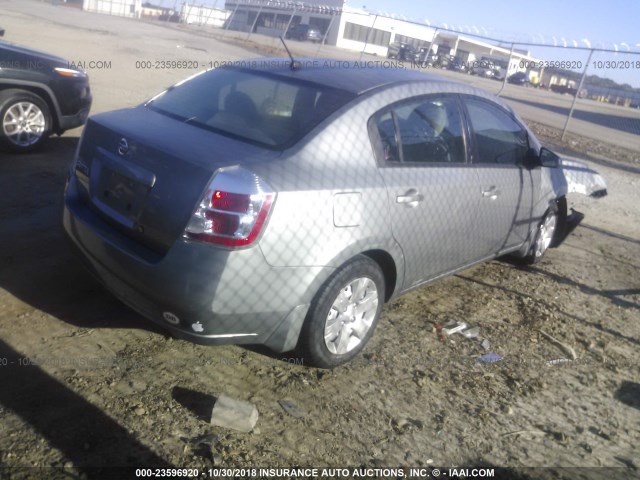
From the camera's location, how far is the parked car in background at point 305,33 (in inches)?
1459

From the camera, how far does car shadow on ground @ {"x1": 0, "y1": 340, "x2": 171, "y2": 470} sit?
2.71 metres

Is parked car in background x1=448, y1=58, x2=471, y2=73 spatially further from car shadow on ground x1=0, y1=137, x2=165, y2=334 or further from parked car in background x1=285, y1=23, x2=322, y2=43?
car shadow on ground x1=0, y1=137, x2=165, y2=334

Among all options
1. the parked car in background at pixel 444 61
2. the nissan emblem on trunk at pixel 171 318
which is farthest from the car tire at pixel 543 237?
the parked car in background at pixel 444 61

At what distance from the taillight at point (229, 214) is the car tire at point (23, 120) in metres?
4.80

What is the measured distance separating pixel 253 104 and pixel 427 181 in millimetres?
1209

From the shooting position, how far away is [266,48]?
27953 millimetres

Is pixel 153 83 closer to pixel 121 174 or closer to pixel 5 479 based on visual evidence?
pixel 121 174

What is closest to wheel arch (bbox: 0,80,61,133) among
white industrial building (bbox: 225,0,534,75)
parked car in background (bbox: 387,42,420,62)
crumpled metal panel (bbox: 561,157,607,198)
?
crumpled metal panel (bbox: 561,157,607,198)

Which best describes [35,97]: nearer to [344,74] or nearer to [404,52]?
[344,74]

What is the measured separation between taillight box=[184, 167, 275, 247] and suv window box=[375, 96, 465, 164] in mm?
1042

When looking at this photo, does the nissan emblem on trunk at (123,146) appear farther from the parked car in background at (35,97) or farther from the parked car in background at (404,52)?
the parked car in background at (404,52)

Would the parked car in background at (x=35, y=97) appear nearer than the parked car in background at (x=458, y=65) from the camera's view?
Yes

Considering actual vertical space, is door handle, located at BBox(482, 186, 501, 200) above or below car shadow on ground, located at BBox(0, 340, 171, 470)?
above

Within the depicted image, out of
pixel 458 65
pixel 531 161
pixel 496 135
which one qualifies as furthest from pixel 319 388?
pixel 458 65
